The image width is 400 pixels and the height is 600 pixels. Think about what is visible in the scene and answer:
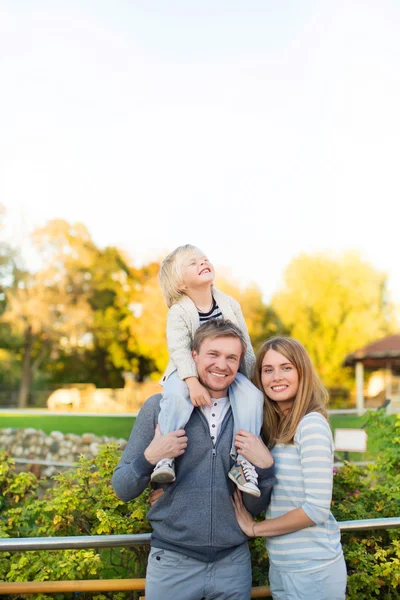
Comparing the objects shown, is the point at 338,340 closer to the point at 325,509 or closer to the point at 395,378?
the point at 395,378

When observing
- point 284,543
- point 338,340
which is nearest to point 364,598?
point 284,543

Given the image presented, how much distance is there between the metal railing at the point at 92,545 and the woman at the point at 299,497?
1.17 ft

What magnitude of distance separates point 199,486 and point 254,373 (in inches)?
22.0

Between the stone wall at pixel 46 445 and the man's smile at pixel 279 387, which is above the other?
the man's smile at pixel 279 387

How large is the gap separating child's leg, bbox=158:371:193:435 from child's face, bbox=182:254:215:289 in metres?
0.68

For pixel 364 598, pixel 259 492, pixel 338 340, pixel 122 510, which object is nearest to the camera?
pixel 259 492

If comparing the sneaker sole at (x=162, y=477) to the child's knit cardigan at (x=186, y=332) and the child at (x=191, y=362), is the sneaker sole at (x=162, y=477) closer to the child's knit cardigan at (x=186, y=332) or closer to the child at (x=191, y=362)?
the child at (x=191, y=362)

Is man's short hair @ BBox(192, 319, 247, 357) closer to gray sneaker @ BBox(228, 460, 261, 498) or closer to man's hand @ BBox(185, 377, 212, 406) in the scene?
man's hand @ BBox(185, 377, 212, 406)

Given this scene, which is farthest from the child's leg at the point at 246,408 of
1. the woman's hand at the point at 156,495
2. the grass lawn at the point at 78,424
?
the grass lawn at the point at 78,424

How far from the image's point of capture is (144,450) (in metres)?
2.33

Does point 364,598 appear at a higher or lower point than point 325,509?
lower

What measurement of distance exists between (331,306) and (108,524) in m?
→ 29.4

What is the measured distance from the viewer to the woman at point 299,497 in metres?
2.20

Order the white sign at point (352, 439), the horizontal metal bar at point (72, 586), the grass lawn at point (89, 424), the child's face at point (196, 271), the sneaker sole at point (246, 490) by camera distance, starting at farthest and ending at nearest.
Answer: the grass lawn at point (89, 424) → the white sign at point (352, 439) → the child's face at point (196, 271) → the horizontal metal bar at point (72, 586) → the sneaker sole at point (246, 490)
